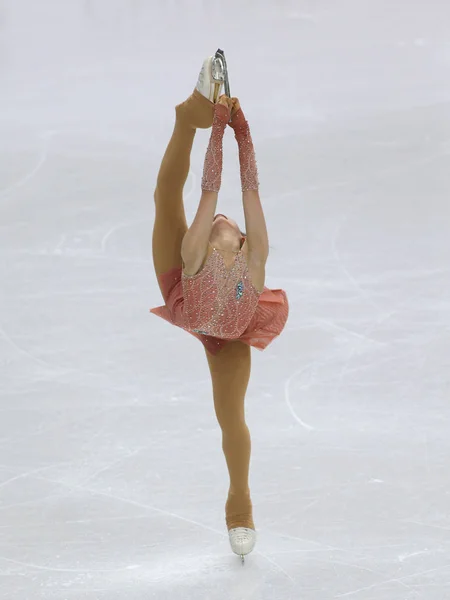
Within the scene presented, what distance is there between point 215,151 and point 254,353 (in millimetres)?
1860

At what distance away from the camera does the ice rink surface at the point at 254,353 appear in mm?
3557

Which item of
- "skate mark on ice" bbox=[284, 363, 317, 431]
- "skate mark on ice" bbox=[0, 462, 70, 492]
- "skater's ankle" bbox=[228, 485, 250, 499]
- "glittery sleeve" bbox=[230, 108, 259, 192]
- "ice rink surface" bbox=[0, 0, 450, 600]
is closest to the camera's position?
"glittery sleeve" bbox=[230, 108, 259, 192]

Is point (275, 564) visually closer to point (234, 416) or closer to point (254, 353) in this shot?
point (234, 416)

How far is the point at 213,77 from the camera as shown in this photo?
9.85 feet

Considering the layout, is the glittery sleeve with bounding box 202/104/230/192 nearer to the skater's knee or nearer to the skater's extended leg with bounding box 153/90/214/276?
the skater's extended leg with bounding box 153/90/214/276

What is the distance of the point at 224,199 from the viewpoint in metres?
6.06

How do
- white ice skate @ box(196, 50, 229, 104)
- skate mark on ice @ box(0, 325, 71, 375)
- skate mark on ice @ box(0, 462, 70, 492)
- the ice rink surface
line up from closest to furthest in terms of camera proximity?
white ice skate @ box(196, 50, 229, 104) → the ice rink surface → skate mark on ice @ box(0, 462, 70, 492) → skate mark on ice @ box(0, 325, 71, 375)

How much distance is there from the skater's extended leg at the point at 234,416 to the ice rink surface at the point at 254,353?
194mm

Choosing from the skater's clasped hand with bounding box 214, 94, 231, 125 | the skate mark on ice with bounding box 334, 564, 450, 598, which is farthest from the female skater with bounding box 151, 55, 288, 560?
the skate mark on ice with bounding box 334, 564, 450, 598

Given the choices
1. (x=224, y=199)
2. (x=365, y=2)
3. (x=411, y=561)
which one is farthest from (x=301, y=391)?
(x=365, y=2)

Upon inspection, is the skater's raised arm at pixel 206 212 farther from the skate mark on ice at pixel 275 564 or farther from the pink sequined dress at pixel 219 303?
the skate mark on ice at pixel 275 564

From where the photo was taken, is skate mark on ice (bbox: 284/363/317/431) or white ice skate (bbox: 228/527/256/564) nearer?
white ice skate (bbox: 228/527/256/564)

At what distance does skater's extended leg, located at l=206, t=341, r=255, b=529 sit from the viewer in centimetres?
332

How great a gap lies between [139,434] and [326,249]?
175 centimetres
